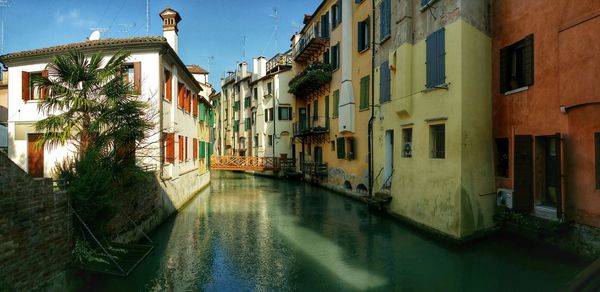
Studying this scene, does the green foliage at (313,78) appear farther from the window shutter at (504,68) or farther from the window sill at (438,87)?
the window shutter at (504,68)

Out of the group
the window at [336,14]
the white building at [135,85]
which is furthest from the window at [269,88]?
the white building at [135,85]

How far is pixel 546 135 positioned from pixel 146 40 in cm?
1356

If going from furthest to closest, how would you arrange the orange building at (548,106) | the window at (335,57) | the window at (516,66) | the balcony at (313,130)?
the balcony at (313,130) → the window at (335,57) → the window at (516,66) → the orange building at (548,106)

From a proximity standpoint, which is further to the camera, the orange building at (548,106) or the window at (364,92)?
the window at (364,92)

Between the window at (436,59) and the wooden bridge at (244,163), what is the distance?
23543 mm

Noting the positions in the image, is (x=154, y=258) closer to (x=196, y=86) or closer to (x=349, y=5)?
(x=196, y=86)

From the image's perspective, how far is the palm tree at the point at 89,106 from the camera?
30.3 ft

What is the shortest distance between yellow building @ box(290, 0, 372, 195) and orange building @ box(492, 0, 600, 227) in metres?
8.69

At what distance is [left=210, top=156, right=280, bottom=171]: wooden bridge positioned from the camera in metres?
33.8

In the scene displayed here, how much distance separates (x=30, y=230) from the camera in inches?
239

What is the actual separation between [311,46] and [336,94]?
19.5 ft

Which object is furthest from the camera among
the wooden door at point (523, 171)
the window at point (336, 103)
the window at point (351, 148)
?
the window at point (336, 103)

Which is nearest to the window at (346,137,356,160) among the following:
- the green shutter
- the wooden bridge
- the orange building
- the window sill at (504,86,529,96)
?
the orange building

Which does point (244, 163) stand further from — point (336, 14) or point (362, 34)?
point (362, 34)
